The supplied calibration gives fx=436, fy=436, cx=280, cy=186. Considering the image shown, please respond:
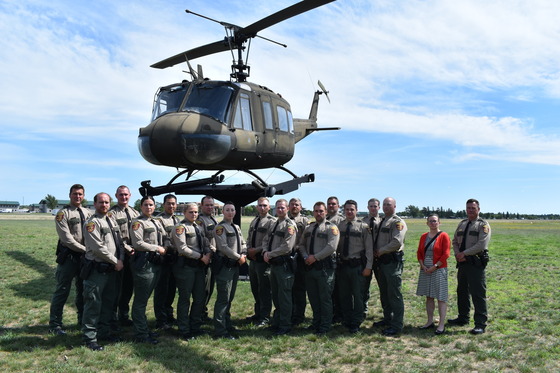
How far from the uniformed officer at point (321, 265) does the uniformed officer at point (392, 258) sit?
0.83 meters

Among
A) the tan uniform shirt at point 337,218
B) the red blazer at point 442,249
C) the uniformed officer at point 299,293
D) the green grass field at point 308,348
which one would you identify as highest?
the tan uniform shirt at point 337,218

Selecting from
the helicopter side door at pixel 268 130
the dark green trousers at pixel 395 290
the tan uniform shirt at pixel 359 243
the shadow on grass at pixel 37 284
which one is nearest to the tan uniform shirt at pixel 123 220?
the shadow on grass at pixel 37 284

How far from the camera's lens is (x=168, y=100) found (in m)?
9.70

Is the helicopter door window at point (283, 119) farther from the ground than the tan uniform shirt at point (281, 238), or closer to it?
farther from the ground

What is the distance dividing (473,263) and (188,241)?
15.1 feet

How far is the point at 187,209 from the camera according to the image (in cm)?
675

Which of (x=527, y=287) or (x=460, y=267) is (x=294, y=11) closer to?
(x=460, y=267)

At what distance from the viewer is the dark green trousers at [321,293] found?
6.84 meters

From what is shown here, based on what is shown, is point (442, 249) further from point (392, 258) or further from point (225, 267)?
point (225, 267)

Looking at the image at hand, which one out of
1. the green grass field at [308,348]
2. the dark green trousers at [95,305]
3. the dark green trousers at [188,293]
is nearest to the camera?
the green grass field at [308,348]

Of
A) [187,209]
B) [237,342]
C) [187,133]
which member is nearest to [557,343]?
[237,342]

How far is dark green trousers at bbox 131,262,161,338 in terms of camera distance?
20.6 ft

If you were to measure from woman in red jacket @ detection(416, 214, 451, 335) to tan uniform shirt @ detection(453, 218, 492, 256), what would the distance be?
0.45 m

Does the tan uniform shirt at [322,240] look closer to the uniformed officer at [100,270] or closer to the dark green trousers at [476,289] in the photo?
the dark green trousers at [476,289]
